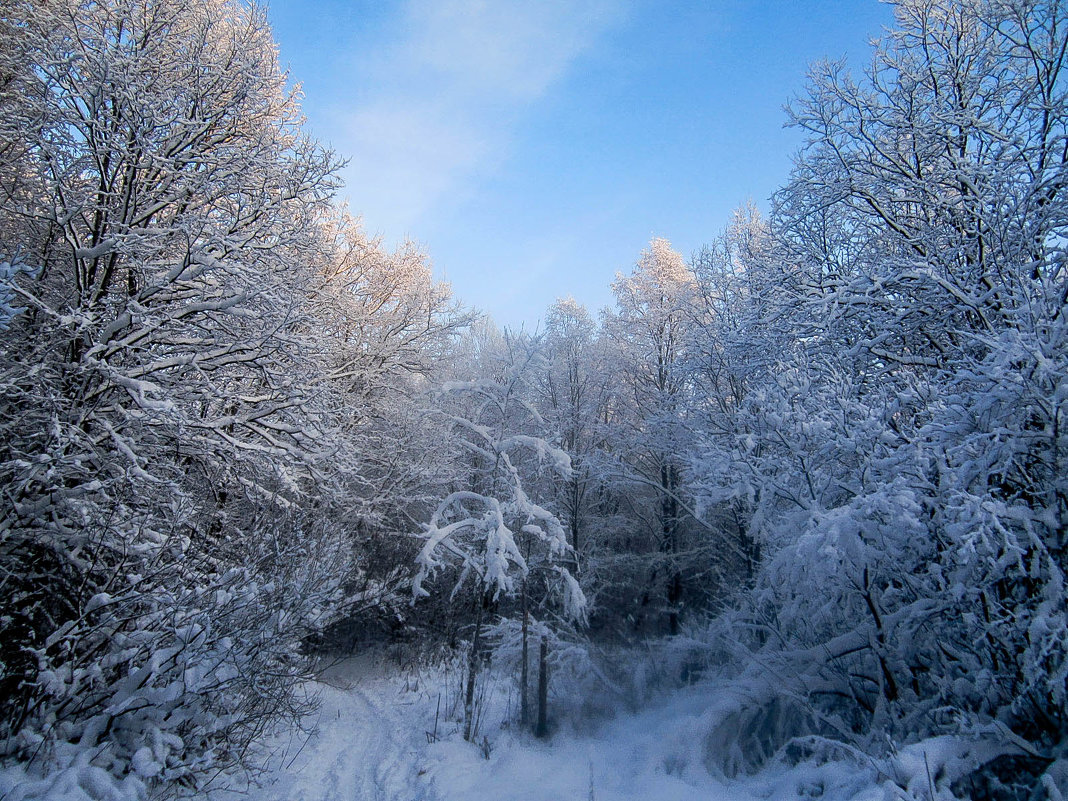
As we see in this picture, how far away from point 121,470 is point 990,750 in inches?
328

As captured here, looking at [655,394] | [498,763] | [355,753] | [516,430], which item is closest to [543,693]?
[498,763]

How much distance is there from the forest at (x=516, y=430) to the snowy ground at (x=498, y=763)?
0.41 metres

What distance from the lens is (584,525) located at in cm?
1367

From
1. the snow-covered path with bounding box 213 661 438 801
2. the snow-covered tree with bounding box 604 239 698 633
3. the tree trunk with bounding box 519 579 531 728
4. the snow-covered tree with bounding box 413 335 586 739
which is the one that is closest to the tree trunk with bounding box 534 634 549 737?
the snow-covered tree with bounding box 413 335 586 739

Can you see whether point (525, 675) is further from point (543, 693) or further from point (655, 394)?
point (655, 394)

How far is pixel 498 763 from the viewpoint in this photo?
7078 mm

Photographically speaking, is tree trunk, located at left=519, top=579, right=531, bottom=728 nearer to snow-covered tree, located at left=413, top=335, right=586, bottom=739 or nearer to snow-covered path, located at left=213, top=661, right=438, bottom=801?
Answer: snow-covered tree, located at left=413, top=335, right=586, bottom=739

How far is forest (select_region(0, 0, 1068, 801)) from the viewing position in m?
3.94

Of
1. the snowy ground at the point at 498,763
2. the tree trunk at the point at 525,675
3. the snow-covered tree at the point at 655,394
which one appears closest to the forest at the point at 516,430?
the tree trunk at the point at 525,675

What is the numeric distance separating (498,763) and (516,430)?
18.0ft

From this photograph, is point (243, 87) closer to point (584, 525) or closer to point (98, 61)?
point (98, 61)

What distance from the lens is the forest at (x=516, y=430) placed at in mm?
3943

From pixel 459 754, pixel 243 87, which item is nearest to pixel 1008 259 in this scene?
pixel 459 754

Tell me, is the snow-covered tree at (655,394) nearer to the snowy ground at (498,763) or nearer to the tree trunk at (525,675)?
the tree trunk at (525,675)
